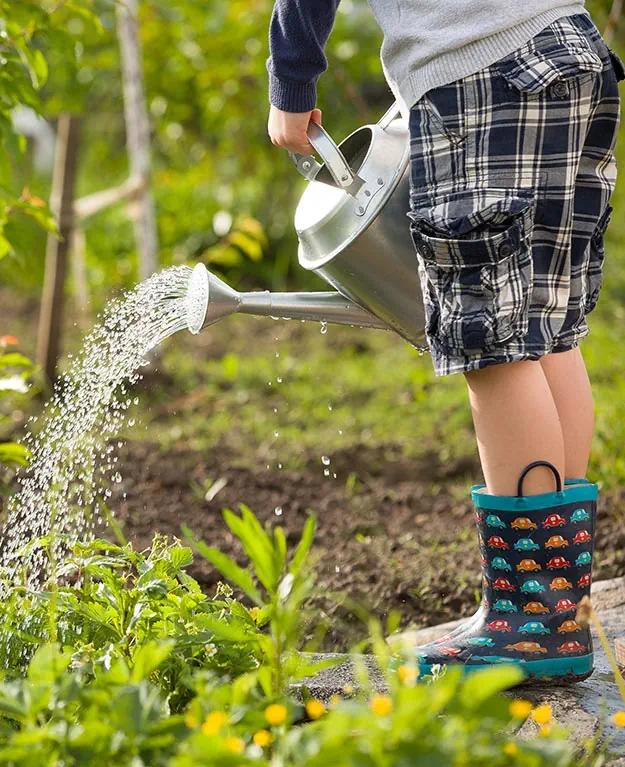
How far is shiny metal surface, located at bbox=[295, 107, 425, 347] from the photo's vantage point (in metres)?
1.69

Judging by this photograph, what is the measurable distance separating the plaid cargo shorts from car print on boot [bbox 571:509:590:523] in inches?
9.8

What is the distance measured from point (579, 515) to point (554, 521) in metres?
0.05

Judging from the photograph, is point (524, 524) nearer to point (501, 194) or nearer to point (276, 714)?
point (501, 194)

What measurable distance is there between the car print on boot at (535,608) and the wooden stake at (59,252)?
2.43m

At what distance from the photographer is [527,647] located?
161 cm

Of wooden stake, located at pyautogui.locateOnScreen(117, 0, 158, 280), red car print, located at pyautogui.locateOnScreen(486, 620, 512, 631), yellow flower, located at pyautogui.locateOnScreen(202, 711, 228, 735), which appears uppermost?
wooden stake, located at pyautogui.locateOnScreen(117, 0, 158, 280)

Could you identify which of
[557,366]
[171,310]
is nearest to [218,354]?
[171,310]

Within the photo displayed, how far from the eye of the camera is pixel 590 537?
5.40ft

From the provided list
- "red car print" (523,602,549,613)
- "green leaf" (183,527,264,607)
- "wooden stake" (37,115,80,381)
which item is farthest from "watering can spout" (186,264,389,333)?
"wooden stake" (37,115,80,381)

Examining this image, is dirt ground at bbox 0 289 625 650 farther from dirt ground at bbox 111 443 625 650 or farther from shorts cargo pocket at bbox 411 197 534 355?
shorts cargo pocket at bbox 411 197 534 355

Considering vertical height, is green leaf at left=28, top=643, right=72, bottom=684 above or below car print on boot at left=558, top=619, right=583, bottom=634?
above

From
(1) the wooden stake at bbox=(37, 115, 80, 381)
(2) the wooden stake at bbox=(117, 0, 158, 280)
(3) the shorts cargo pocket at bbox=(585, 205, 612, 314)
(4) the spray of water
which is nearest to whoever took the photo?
(3) the shorts cargo pocket at bbox=(585, 205, 612, 314)

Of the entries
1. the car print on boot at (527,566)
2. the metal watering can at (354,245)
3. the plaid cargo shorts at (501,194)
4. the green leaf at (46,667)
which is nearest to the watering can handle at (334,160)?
the metal watering can at (354,245)

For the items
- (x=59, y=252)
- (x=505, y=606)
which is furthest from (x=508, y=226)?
(x=59, y=252)
